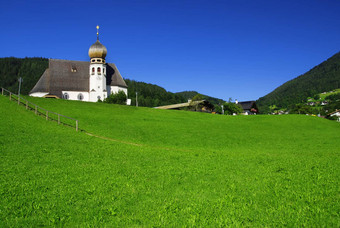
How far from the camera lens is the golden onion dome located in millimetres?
81438

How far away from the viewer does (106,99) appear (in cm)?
7650

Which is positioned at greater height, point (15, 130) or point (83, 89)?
point (83, 89)

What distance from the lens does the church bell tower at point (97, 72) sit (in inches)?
3206

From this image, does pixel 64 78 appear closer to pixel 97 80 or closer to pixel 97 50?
pixel 97 80

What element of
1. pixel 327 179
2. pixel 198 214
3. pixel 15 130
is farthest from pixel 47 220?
pixel 15 130

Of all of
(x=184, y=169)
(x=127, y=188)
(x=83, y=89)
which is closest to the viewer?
(x=127, y=188)

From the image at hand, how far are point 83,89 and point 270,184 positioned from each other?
258ft

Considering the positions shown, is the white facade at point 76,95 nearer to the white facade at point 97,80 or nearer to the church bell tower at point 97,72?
the white facade at point 97,80

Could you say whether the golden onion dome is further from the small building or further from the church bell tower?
the small building

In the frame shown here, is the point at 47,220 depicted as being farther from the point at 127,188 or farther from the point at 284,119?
the point at 284,119

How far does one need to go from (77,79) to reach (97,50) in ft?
35.7

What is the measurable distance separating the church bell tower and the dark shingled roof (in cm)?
251

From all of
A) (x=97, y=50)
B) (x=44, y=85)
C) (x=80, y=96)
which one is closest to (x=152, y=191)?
(x=80, y=96)

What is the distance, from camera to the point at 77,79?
8206cm
